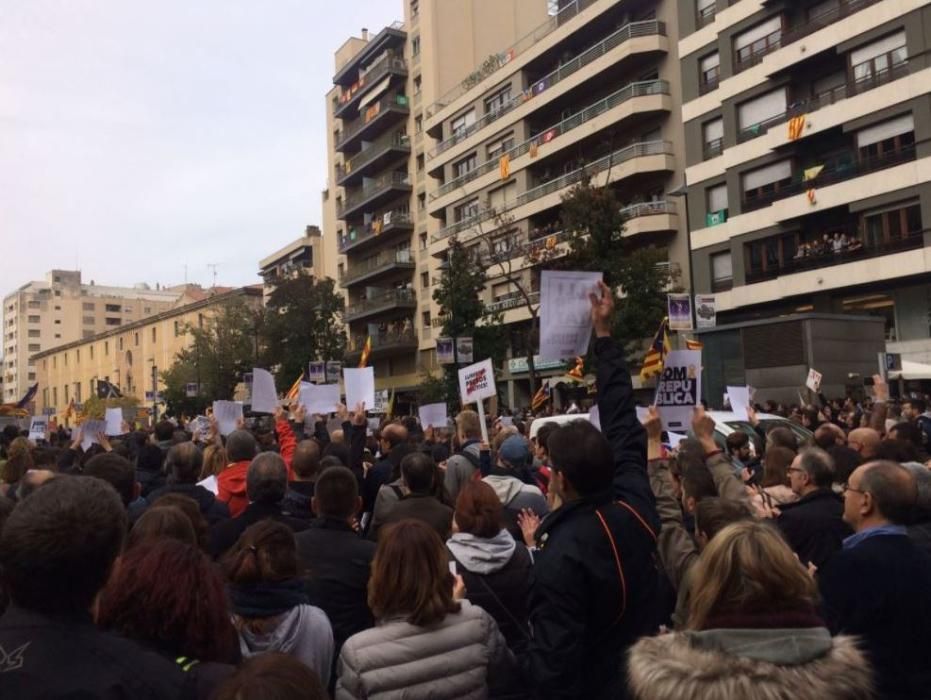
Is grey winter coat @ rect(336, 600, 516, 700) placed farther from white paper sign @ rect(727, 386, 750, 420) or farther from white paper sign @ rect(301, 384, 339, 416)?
white paper sign @ rect(727, 386, 750, 420)

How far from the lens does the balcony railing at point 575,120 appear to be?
37.0 metres

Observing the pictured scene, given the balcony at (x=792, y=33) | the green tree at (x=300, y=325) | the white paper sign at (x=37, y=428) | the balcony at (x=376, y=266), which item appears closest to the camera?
the white paper sign at (x=37, y=428)

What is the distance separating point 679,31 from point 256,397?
106ft

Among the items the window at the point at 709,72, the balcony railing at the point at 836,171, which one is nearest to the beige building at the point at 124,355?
the window at the point at 709,72

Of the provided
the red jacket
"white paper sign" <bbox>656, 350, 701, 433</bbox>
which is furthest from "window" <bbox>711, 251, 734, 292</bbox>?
the red jacket

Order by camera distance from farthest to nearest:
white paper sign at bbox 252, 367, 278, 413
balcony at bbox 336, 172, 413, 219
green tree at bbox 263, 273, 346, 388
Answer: balcony at bbox 336, 172, 413, 219 < green tree at bbox 263, 273, 346, 388 < white paper sign at bbox 252, 367, 278, 413

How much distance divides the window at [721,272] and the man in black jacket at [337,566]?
108ft

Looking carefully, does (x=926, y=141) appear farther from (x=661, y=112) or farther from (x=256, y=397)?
(x=256, y=397)

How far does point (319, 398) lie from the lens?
34.3 ft

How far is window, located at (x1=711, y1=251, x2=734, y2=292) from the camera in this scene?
114 feet

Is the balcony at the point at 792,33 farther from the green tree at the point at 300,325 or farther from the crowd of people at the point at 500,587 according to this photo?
the crowd of people at the point at 500,587

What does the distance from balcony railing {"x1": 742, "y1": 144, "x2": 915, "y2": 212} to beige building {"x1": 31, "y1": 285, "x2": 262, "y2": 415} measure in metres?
50.0

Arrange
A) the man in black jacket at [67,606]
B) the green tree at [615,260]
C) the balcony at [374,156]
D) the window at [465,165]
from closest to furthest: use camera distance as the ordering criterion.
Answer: the man in black jacket at [67,606], the green tree at [615,260], the window at [465,165], the balcony at [374,156]

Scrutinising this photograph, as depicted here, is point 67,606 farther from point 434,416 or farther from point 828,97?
point 828,97
